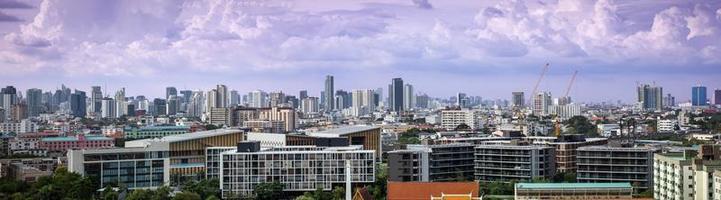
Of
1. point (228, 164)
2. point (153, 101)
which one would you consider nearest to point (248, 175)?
point (228, 164)

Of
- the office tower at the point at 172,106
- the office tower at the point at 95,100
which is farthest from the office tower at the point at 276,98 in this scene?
the office tower at the point at 95,100

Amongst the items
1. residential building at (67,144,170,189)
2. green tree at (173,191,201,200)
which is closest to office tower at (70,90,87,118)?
residential building at (67,144,170,189)

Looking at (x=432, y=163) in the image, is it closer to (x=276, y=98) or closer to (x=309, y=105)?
(x=276, y=98)

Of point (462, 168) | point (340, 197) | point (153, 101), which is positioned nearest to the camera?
point (340, 197)

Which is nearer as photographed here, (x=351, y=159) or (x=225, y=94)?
(x=351, y=159)

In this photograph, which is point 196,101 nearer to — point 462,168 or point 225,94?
point 225,94

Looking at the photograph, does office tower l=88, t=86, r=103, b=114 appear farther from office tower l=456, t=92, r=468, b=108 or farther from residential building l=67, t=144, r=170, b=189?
residential building l=67, t=144, r=170, b=189
